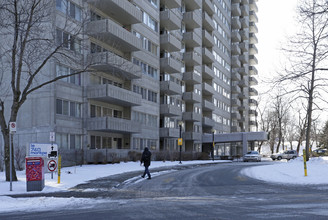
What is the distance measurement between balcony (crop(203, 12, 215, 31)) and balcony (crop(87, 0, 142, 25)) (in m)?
25.7

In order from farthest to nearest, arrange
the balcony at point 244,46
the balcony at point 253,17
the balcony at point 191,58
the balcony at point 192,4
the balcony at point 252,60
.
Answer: the balcony at point 253,17 → the balcony at point 252,60 → the balcony at point 244,46 → the balcony at point 192,4 → the balcony at point 191,58

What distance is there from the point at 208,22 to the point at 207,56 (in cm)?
601

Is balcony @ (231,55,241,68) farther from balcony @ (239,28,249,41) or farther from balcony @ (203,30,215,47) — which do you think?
balcony @ (203,30,215,47)

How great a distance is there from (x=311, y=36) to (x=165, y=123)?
101ft

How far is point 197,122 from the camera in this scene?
5944 centimetres

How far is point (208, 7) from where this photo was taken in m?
64.9

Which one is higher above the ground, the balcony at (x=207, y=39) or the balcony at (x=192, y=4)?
the balcony at (x=192, y=4)

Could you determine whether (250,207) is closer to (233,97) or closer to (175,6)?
(175,6)

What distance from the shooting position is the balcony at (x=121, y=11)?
3475 centimetres

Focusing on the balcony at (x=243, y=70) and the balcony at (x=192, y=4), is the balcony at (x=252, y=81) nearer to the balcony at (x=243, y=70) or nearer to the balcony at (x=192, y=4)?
the balcony at (x=243, y=70)

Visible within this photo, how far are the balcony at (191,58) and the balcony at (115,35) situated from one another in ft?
55.0

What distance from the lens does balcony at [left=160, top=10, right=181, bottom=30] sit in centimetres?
4706

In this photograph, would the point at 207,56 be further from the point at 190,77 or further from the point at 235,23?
the point at 235,23

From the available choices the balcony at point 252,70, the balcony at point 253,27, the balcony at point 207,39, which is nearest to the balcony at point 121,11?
the balcony at point 207,39
